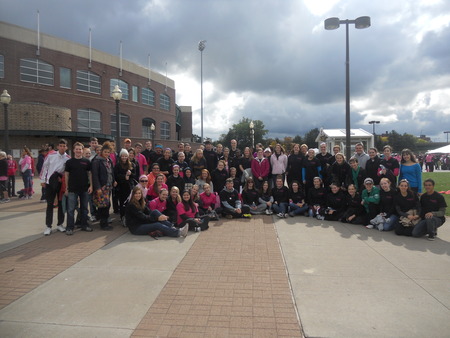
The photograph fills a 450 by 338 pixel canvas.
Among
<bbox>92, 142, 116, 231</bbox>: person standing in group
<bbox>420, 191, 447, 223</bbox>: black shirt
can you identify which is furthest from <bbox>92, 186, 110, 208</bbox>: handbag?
<bbox>420, 191, 447, 223</bbox>: black shirt

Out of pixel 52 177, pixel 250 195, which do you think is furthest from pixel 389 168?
pixel 52 177

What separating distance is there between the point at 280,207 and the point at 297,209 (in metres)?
0.47

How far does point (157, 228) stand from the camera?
6.12 metres

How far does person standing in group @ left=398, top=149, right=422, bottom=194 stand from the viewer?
702 centimetres

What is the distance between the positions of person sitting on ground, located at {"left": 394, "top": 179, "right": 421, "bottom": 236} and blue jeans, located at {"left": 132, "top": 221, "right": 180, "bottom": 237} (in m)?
4.74

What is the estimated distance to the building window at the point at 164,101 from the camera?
4736 centimetres

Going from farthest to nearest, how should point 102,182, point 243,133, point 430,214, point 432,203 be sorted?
point 243,133 < point 102,182 < point 432,203 < point 430,214

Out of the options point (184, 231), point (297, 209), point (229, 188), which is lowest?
point (184, 231)

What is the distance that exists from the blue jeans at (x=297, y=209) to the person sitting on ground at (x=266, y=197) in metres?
0.59

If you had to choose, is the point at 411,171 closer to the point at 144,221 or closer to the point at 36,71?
the point at 144,221

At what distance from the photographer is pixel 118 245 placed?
559cm

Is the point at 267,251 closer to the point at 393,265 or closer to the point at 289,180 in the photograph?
the point at 393,265

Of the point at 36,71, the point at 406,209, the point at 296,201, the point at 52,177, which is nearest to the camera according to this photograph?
the point at 52,177

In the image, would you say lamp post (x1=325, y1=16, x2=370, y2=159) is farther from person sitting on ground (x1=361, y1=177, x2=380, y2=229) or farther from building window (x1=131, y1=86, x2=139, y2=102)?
building window (x1=131, y1=86, x2=139, y2=102)
